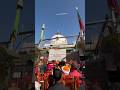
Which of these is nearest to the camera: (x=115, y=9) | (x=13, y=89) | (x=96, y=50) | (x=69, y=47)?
(x=115, y=9)

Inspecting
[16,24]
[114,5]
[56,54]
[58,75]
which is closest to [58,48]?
[56,54]

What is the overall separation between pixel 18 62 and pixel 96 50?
68 cm

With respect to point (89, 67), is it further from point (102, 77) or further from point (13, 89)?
point (13, 89)

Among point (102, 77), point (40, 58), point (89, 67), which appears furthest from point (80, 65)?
point (40, 58)

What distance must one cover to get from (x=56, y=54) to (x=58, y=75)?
9.5 inches

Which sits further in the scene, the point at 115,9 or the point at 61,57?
the point at 61,57

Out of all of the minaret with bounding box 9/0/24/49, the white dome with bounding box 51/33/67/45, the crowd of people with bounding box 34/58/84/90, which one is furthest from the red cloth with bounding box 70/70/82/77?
the minaret with bounding box 9/0/24/49

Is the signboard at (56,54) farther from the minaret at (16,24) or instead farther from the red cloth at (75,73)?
the minaret at (16,24)

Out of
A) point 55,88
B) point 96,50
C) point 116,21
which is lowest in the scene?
point 55,88

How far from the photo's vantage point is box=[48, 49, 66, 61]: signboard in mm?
2449

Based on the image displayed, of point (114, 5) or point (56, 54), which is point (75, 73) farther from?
point (114, 5)

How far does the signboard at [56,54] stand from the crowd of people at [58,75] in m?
0.05

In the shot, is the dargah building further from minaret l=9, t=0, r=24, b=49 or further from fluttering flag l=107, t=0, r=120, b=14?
fluttering flag l=107, t=0, r=120, b=14

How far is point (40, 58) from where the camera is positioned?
2436 millimetres
